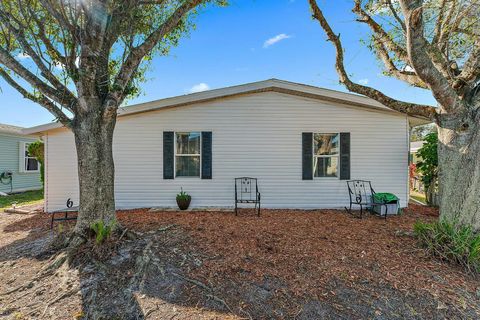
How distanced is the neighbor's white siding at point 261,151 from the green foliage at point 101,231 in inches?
112

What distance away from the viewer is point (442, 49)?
4027 mm

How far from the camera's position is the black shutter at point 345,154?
6.35m

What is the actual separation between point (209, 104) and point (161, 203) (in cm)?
309

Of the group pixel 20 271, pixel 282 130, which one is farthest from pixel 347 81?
pixel 20 271

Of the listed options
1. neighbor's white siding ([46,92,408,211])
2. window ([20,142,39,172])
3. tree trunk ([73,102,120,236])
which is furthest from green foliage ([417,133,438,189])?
window ([20,142,39,172])

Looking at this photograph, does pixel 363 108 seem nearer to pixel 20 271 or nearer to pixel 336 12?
pixel 336 12

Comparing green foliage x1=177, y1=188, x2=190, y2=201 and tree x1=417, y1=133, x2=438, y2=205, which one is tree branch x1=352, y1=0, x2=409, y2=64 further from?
green foliage x1=177, y1=188, x2=190, y2=201

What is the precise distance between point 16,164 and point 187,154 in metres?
10.1

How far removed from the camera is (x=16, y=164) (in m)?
10.7

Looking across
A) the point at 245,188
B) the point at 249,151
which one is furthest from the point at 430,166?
the point at 245,188

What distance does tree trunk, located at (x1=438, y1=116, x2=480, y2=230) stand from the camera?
3.45m

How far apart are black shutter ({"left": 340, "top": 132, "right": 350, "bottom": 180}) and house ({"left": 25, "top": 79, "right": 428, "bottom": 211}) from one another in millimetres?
27

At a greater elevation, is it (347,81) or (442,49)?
(442,49)

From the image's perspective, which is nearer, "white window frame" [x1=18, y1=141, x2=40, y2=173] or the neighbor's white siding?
the neighbor's white siding
